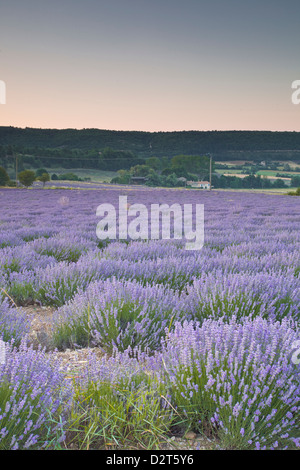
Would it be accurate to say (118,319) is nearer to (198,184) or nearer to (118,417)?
(118,417)

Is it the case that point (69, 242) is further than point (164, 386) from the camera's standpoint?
Yes

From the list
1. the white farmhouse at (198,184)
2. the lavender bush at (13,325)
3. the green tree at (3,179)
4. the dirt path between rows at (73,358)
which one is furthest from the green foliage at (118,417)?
the white farmhouse at (198,184)

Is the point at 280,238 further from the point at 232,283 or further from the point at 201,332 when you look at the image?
the point at 201,332

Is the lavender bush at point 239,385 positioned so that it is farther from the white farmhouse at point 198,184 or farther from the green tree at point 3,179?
the white farmhouse at point 198,184

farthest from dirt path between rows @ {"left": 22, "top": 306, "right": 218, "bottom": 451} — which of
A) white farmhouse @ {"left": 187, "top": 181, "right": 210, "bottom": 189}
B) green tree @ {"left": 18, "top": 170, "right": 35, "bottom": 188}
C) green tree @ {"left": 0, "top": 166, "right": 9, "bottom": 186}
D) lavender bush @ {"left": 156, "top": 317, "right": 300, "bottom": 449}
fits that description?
white farmhouse @ {"left": 187, "top": 181, "right": 210, "bottom": 189}

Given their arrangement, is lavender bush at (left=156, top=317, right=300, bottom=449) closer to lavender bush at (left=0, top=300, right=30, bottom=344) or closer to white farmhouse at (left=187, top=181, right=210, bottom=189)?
lavender bush at (left=0, top=300, right=30, bottom=344)

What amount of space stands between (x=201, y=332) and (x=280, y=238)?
5.06 meters

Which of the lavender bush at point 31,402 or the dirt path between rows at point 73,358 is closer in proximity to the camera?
the lavender bush at point 31,402

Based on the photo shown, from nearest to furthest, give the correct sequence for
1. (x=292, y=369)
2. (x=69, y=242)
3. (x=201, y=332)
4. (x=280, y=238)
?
(x=292, y=369)
(x=201, y=332)
(x=69, y=242)
(x=280, y=238)

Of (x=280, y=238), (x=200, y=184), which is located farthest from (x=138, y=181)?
(x=280, y=238)

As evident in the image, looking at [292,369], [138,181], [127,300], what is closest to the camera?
[292,369]

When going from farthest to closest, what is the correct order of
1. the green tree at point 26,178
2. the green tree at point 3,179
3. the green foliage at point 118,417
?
the green tree at point 3,179
the green tree at point 26,178
the green foliage at point 118,417
